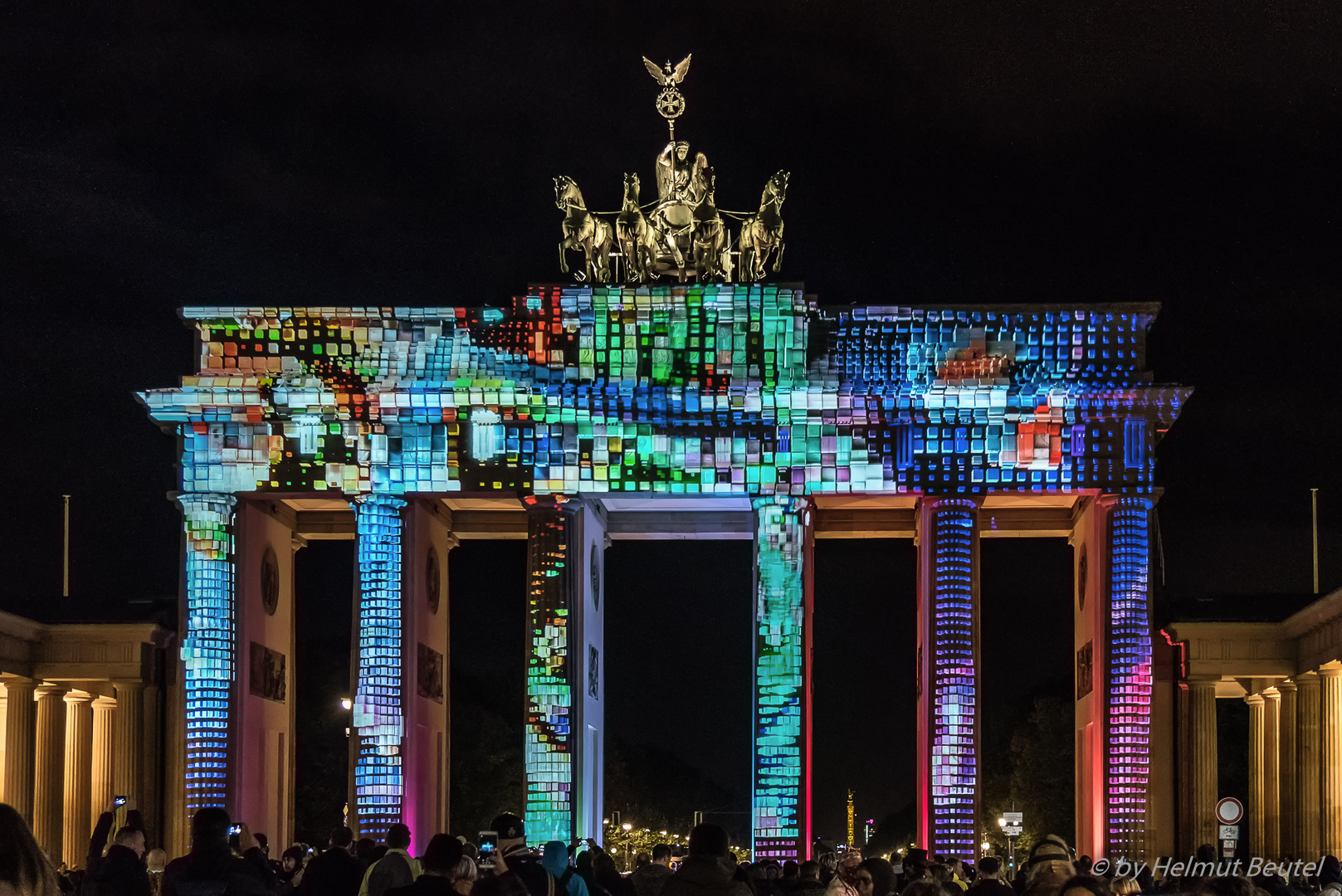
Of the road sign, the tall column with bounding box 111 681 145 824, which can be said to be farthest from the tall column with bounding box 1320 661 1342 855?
the tall column with bounding box 111 681 145 824

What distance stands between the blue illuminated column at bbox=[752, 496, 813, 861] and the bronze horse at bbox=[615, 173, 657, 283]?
7.22 metres

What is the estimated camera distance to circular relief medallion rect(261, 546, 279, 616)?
57.1m

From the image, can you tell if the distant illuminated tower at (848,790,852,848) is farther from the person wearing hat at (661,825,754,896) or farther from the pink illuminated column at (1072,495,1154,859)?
the person wearing hat at (661,825,754,896)

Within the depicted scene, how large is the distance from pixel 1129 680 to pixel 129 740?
93.6 ft

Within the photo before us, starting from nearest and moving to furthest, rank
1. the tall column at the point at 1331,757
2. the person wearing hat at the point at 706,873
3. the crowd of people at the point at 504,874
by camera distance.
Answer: the crowd of people at the point at 504,874 → the person wearing hat at the point at 706,873 → the tall column at the point at 1331,757

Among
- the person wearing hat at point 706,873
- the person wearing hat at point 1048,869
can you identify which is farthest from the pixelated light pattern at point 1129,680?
the person wearing hat at point 706,873

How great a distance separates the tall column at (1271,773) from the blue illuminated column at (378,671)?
25.4 meters

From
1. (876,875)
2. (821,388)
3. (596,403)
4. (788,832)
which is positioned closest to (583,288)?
(596,403)

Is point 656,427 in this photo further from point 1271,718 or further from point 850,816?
point 850,816

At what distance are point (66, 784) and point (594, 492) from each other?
18.5 meters

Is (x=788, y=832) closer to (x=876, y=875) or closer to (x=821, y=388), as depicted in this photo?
(x=821, y=388)

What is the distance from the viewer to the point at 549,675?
5316 cm

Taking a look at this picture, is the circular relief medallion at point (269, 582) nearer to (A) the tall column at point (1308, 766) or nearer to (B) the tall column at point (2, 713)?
(B) the tall column at point (2, 713)

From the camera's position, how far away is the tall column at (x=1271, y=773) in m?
56.8
